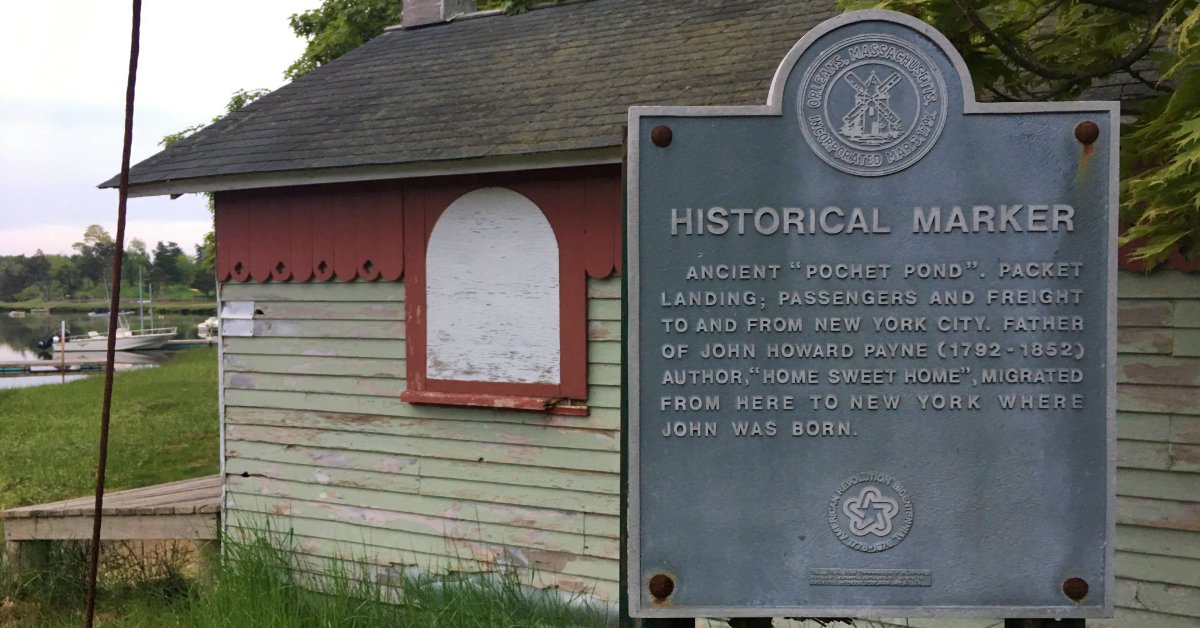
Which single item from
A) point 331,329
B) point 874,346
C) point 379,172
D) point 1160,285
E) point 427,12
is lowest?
point 331,329

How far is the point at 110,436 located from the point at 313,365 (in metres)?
13.1

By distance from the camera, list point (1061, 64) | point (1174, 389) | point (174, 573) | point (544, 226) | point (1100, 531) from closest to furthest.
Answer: point (1100, 531) < point (1061, 64) < point (1174, 389) < point (544, 226) < point (174, 573)

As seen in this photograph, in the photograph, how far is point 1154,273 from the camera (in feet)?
17.0

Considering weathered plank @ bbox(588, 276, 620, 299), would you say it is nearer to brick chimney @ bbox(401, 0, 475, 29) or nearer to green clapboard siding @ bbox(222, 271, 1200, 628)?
green clapboard siding @ bbox(222, 271, 1200, 628)

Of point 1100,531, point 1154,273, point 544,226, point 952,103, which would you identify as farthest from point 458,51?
point 1100,531

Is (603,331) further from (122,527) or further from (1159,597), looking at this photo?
(122,527)

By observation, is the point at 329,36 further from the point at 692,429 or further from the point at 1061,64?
the point at 692,429

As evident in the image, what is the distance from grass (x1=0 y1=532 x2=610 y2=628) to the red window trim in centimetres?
124

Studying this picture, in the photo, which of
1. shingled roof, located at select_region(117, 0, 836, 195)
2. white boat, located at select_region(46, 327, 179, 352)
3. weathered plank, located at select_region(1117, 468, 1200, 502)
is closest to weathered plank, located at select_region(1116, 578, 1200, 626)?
weathered plank, located at select_region(1117, 468, 1200, 502)

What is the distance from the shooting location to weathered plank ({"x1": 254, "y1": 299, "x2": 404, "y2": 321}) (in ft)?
24.0

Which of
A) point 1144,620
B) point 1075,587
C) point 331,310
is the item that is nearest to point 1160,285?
point 1144,620

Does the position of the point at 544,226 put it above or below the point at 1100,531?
above

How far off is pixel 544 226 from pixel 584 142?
2.58 feet

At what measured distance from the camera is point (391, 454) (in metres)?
7.34
